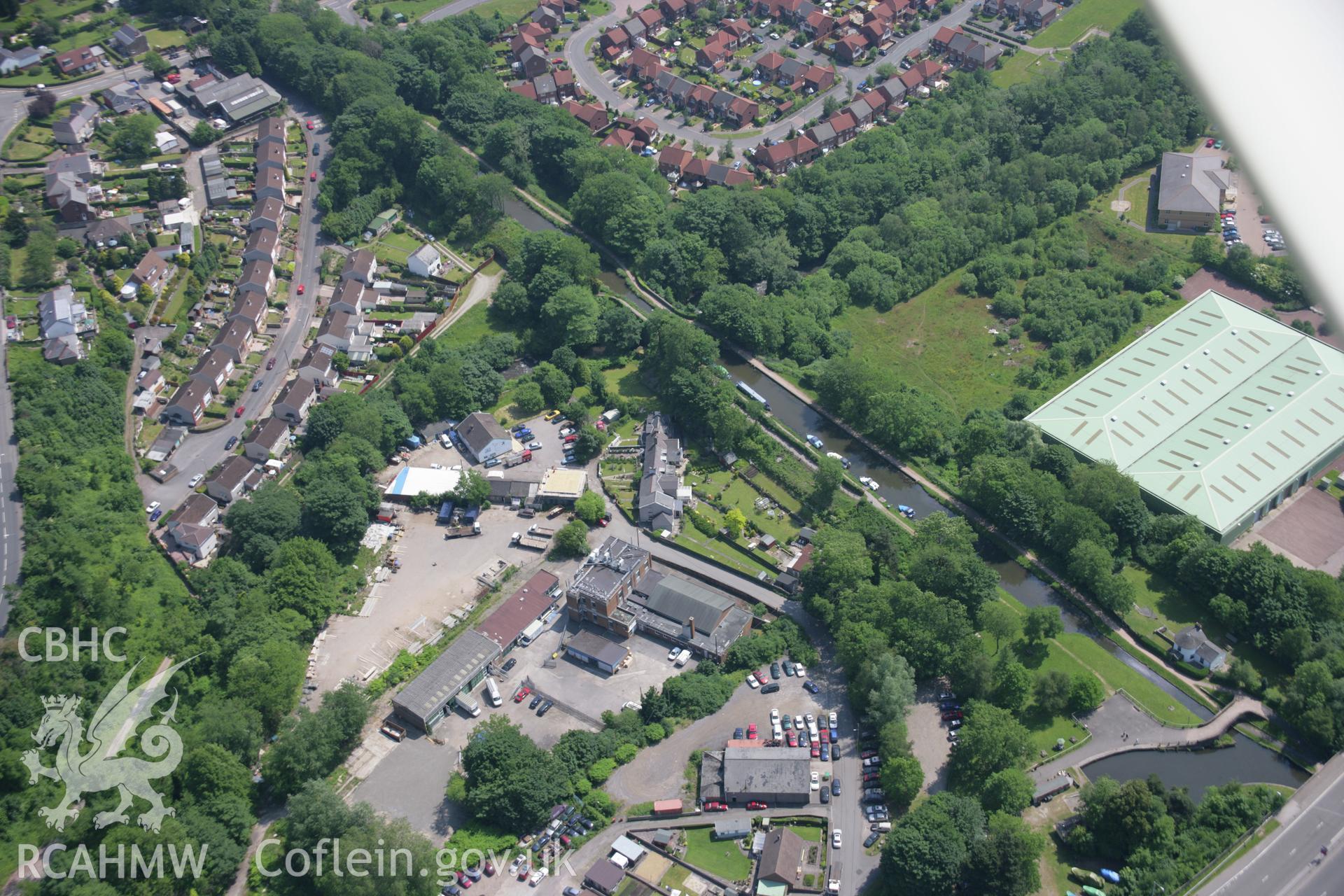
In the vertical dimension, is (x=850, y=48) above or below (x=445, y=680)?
above

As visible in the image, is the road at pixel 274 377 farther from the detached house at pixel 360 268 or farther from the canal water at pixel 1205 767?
the canal water at pixel 1205 767

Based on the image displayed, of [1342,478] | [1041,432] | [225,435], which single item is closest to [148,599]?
[225,435]

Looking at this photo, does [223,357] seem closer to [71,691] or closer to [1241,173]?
[71,691]

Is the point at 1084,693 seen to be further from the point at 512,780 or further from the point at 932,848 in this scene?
the point at 512,780

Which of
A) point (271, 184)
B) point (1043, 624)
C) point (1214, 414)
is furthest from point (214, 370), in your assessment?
point (1214, 414)

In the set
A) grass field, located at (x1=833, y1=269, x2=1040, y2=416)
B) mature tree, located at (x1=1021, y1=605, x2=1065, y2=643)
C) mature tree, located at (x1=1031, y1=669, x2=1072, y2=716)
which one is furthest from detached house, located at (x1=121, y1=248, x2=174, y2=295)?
mature tree, located at (x1=1031, y1=669, x2=1072, y2=716)

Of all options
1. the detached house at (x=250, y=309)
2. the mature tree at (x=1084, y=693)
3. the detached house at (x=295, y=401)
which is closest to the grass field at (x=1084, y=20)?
the mature tree at (x=1084, y=693)

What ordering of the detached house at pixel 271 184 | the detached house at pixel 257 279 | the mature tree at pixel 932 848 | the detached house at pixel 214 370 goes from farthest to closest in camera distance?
the detached house at pixel 271 184
the detached house at pixel 257 279
the detached house at pixel 214 370
the mature tree at pixel 932 848
